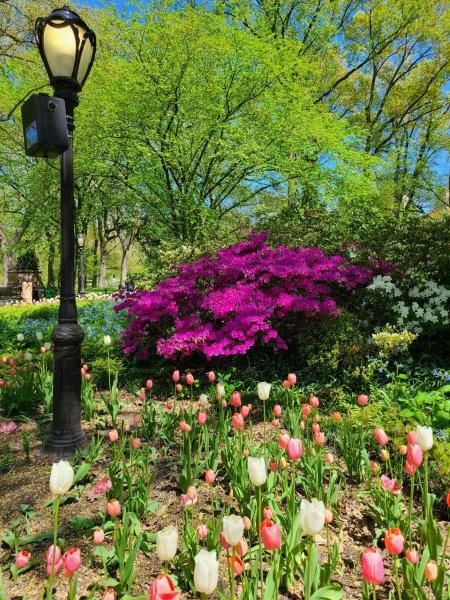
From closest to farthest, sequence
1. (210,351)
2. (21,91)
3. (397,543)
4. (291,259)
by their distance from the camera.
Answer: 1. (397,543)
2. (210,351)
3. (291,259)
4. (21,91)

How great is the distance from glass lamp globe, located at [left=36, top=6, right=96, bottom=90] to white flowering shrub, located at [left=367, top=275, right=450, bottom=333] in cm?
399

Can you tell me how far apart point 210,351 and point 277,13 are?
16.2 meters

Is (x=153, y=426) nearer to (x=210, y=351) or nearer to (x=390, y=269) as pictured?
(x=210, y=351)

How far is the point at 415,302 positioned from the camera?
202 inches

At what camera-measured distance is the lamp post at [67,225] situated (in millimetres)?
3264

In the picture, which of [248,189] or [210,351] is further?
[248,189]

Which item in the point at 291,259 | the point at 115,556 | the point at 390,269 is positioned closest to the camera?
the point at 115,556

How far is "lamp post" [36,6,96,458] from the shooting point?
3264 mm

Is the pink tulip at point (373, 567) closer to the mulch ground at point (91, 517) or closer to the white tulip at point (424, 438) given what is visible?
the white tulip at point (424, 438)

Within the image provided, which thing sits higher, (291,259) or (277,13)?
(277,13)

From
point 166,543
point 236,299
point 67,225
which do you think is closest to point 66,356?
point 67,225

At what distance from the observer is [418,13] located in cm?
1658

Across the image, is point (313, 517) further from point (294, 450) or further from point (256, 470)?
point (294, 450)

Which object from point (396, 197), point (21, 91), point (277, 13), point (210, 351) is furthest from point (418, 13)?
point (210, 351)
